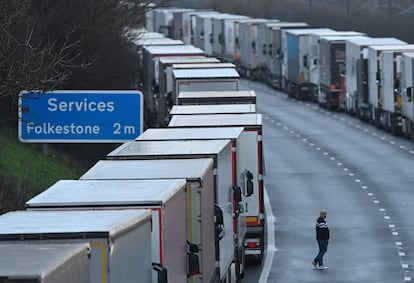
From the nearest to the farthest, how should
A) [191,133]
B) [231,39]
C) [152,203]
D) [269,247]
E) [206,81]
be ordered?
[152,203] < [191,133] < [269,247] < [206,81] < [231,39]

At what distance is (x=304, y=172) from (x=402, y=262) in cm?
1772

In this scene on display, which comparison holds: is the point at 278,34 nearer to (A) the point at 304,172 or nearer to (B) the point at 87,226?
(A) the point at 304,172

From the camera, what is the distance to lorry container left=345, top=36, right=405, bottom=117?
212 feet

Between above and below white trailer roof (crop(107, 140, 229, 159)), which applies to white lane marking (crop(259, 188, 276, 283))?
below

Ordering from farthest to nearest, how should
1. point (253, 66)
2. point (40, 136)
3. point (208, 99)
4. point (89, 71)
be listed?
point (253, 66) < point (89, 71) < point (208, 99) < point (40, 136)

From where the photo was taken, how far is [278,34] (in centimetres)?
8738

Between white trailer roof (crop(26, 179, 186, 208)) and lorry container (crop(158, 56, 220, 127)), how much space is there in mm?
30292

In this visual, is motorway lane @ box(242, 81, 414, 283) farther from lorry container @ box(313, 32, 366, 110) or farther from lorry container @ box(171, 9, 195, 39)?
lorry container @ box(171, 9, 195, 39)

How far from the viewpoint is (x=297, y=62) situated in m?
79.2

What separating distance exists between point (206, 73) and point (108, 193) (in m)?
29.3

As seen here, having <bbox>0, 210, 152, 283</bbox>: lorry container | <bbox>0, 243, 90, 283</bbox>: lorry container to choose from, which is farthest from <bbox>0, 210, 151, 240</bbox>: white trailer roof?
<bbox>0, 243, 90, 283</bbox>: lorry container

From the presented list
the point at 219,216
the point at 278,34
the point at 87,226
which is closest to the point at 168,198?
the point at 87,226

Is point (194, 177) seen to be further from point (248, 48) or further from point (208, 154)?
point (248, 48)

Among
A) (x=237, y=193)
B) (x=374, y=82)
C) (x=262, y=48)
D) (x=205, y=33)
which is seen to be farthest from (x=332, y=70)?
(x=237, y=193)
